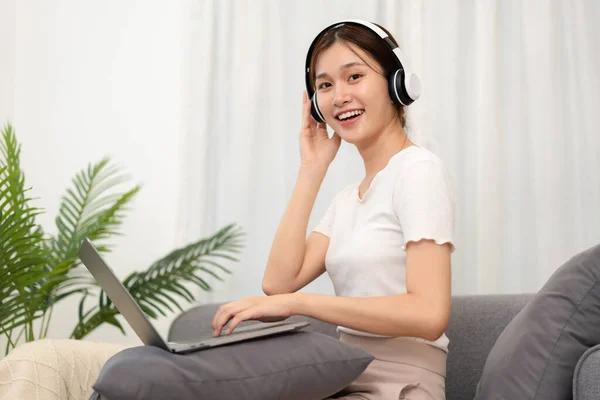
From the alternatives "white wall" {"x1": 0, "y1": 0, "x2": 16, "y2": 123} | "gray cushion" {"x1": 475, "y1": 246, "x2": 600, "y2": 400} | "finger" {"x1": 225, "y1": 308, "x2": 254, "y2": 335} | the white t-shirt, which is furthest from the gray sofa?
"white wall" {"x1": 0, "y1": 0, "x2": 16, "y2": 123}

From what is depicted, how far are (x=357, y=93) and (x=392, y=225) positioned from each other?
322 mm

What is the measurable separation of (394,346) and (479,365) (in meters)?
0.43

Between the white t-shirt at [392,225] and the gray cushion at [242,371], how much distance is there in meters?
0.23

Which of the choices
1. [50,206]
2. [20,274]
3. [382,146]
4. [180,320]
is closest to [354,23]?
[382,146]

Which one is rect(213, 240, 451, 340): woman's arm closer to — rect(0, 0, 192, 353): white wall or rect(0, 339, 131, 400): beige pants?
rect(0, 339, 131, 400): beige pants

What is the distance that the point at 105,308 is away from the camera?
265 centimetres

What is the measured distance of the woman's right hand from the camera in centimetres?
181

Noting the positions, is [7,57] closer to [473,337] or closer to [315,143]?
[315,143]

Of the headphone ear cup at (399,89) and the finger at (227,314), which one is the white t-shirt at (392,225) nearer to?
the headphone ear cup at (399,89)

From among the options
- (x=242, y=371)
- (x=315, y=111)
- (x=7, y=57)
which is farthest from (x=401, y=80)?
(x=7, y=57)

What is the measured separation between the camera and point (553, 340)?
1.22 metres

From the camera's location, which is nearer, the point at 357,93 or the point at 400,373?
the point at 400,373

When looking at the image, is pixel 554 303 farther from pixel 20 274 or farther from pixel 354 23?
pixel 20 274

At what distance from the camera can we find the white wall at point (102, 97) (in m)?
3.37
